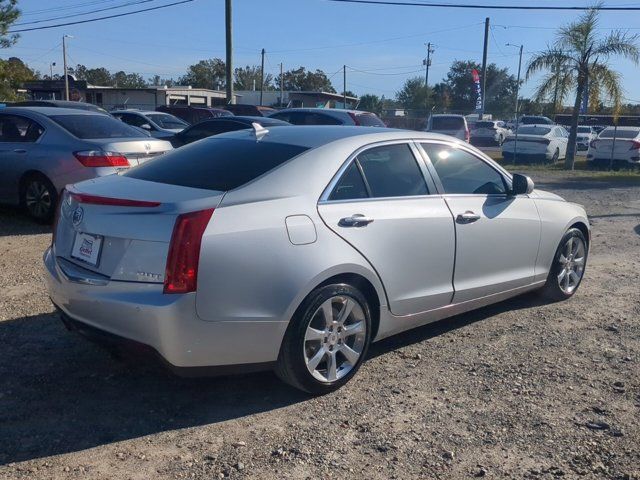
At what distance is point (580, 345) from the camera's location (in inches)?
217

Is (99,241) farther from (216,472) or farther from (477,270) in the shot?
(477,270)

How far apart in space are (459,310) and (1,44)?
2469 centimetres

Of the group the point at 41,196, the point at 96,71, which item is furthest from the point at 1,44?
the point at 96,71

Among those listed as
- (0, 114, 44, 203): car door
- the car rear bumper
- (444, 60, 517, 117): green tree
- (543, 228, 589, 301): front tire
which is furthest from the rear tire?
(444, 60, 517, 117): green tree

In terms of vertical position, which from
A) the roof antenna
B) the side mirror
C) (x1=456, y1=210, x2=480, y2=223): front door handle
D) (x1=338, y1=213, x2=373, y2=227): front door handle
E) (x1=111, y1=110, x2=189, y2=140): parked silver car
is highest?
the roof antenna

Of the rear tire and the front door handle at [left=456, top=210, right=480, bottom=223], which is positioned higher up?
the front door handle at [left=456, top=210, right=480, bottom=223]

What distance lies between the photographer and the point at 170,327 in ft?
12.3

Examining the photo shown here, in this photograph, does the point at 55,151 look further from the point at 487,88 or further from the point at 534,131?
the point at 487,88

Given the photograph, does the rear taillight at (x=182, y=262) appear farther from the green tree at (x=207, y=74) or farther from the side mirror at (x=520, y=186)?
the green tree at (x=207, y=74)

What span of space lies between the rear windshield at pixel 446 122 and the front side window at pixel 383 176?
21.8 meters

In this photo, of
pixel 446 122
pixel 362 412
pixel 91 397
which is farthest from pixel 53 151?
pixel 446 122

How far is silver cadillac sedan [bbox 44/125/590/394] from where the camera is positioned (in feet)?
12.6

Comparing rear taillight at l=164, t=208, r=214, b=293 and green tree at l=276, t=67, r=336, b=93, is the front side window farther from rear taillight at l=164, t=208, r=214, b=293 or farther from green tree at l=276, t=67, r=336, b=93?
green tree at l=276, t=67, r=336, b=93

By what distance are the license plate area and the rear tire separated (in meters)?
5.17
